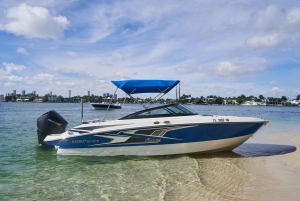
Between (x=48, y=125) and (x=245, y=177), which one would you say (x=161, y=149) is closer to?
(x=245, y=177)

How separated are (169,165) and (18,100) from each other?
192312 mm

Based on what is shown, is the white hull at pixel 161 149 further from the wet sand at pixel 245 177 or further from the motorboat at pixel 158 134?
the wet sand at pixel 245 177

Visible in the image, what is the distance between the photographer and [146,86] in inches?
356

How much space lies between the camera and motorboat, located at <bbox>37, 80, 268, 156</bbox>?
327 inches

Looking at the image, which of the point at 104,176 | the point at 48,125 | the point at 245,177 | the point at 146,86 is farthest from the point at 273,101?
the point at 104,176

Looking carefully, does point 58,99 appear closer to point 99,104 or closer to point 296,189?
point 99,104

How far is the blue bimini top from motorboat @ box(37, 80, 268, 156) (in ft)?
0.12

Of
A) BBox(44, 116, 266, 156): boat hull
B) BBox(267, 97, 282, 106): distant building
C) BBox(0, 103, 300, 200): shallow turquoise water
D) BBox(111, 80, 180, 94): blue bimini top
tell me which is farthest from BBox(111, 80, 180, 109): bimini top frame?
BBox(267, 97, 282, 106): distant building

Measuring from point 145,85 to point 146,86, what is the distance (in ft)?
0.21

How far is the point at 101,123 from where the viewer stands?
862 cm

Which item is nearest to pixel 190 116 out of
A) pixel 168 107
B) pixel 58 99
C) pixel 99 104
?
pixel 168 107

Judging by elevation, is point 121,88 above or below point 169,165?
above

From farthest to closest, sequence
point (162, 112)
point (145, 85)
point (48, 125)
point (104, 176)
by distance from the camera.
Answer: point (48, 125) < point (145, 85) < point (162, 112) < point (104, 176)

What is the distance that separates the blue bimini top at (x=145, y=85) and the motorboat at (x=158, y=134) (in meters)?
0.04
